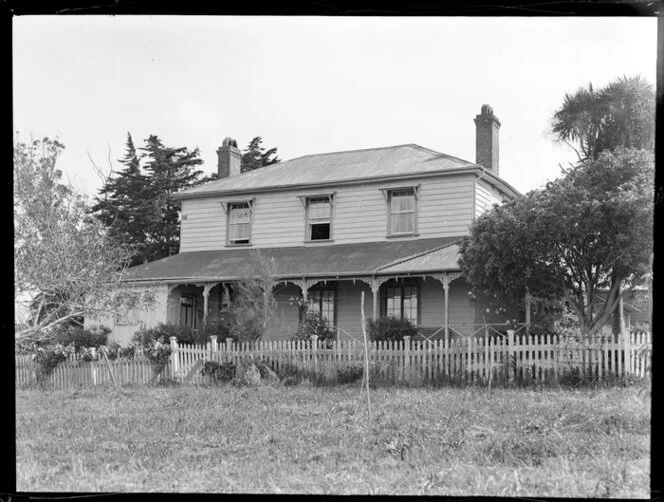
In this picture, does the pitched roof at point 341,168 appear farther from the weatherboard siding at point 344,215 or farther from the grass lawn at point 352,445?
the grass lawn at point 352,445

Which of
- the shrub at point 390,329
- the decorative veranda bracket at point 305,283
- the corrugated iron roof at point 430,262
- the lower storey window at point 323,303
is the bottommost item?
the shrub at point 390,329

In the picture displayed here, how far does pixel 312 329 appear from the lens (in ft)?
77.3

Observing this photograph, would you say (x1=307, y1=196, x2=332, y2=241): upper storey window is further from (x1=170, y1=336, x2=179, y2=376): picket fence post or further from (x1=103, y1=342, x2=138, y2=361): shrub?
(x1=170, y1=336, x2=179, y2=376): picket fence post

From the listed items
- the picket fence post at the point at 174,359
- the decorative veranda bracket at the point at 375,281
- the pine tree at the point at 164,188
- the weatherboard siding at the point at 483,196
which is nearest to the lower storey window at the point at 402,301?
the decorative veranda bracket at the point at 375,281

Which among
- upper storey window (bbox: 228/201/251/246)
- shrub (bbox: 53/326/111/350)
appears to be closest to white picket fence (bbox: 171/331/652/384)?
shrub (bbox: 53/326/111/350)

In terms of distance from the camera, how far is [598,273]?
1830cm

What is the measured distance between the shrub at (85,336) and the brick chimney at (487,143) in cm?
1385

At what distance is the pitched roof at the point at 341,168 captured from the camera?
2600 centimetres

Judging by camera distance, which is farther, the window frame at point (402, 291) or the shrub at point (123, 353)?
the window frame at point (402, 291)

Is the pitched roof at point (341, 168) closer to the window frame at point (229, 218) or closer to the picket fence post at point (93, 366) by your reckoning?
the window frame at point (229, 218)

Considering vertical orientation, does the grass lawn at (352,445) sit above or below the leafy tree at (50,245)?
below

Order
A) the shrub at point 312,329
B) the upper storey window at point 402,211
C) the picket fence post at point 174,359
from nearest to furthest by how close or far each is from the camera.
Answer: the picket fence post at point 174,359, the shrub at point 312,329, the upper storey window at point 402,211

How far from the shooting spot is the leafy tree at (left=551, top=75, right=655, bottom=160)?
83.9 feet

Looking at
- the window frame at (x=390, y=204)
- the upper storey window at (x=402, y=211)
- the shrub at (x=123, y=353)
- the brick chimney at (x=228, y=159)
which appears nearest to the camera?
the shrub at (x=123, y=353)
